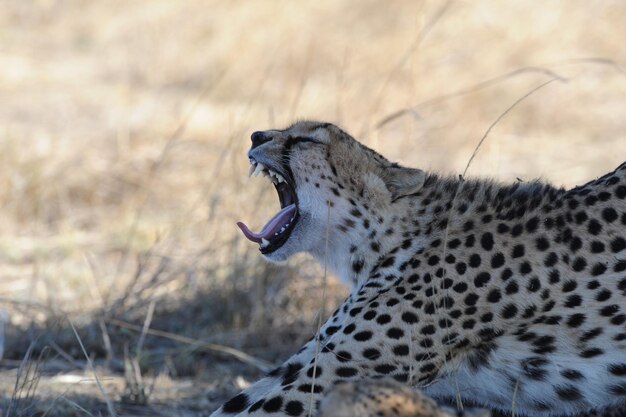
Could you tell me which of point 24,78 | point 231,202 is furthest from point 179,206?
point 24,78

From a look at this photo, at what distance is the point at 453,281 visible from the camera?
3.71m

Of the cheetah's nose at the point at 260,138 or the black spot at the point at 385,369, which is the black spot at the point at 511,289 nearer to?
the black spot at the point at 385,369

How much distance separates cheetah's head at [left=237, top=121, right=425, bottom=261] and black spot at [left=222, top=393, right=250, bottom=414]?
0.53 meters

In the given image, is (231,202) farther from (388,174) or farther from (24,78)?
(24,78)

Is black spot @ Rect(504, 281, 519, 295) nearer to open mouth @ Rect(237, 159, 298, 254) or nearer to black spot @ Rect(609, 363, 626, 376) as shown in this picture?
black spot @ Rect(609, 363, 626, 376)

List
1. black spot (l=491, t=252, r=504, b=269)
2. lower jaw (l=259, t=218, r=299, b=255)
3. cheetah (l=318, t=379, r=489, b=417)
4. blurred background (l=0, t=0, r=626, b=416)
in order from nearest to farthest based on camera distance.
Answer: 1. cheetah (l=318, t=379, r=489, b=417)
2. black spot (l=491, t=252, r=504, b=269)
3. lower jaw (l=259, t=218, r=299, b=255)
4. blurred background (l=0, t=0, r=626, b=416)

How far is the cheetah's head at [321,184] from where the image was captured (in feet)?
12.9

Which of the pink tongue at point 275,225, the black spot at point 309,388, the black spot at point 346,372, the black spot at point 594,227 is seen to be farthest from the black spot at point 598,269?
the pink tongue at point 275,225


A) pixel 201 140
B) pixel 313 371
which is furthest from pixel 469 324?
pixel 201 140

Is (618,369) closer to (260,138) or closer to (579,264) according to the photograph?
(579,264)

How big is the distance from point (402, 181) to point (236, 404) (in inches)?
37.4

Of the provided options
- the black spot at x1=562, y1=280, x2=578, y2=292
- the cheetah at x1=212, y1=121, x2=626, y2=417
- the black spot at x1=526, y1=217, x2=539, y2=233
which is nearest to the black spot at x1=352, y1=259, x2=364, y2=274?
the cheetah at x1=212, y1=121, x2=626, y2=417

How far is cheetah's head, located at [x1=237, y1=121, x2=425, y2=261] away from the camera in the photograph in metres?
3.94

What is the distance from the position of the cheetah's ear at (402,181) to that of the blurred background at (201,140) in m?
0.67
